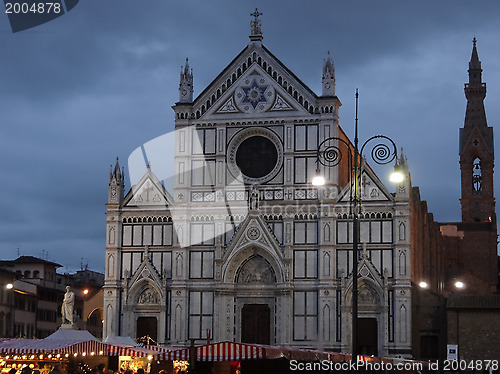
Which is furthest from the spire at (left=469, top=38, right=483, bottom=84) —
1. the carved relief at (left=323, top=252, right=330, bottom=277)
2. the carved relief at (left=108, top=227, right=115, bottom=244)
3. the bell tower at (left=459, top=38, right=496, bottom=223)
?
the carved relief at (left=108, top=227, right=115, bottom=244)

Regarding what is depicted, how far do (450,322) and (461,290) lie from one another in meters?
23.3

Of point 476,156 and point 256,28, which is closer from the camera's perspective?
point 256,28

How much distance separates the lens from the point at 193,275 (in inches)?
2179

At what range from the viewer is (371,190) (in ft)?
176

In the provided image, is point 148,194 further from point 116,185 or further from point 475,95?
point 475,95

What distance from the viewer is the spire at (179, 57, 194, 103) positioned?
5734cm

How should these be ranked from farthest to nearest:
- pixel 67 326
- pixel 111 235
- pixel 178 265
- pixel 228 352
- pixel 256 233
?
pixel 111 235 → pixel 178 265 → pixel 256 233 → pixel 67 326 → pixel 228 352

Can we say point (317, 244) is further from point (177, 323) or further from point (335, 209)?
point (177, 323)

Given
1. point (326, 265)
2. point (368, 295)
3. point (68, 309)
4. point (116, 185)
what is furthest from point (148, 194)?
point (68, 309)

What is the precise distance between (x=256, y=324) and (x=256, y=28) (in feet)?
57.2

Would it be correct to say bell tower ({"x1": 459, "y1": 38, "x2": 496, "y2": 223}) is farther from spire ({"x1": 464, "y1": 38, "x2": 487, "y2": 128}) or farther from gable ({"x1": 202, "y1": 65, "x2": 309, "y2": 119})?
gable ({"x1": 202, "y1": 65, "x2": 309, "y2": 119})

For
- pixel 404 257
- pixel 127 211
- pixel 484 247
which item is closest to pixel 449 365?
pixel 404 257

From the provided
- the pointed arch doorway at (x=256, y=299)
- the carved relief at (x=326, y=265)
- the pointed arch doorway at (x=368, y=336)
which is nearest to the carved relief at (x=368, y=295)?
the pointed arch doorway at (x=368, y=336)

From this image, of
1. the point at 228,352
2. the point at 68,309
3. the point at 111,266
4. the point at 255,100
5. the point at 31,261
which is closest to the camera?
the point at 228,352
